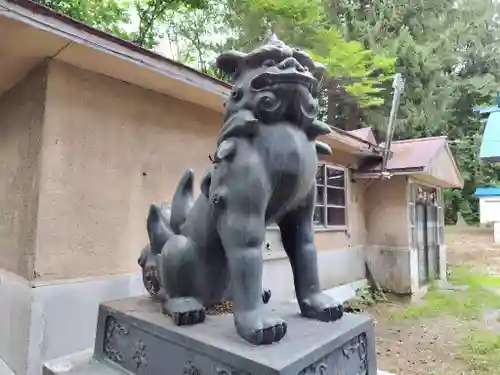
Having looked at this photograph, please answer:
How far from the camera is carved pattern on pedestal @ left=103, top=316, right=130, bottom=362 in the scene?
1550 millimetres

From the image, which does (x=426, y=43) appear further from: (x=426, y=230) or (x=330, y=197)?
(x=330, y=197)

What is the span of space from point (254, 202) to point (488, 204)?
61.0 feet

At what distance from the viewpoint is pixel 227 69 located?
1421mm

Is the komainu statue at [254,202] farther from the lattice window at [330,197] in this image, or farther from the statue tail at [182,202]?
the lattice window at [330,197]

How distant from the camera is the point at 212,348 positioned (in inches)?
46.1

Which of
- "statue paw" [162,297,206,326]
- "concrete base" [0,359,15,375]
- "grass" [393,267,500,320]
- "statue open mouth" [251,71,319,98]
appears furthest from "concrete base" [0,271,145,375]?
"grass" [393,267,500,320]

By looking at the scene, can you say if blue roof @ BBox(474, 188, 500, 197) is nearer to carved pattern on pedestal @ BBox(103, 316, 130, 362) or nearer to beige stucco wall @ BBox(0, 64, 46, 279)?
beige stucco wall @ BBox(0, 64, 46, 279)

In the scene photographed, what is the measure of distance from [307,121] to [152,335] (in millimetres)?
945

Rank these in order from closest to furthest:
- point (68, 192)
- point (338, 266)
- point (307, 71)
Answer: point (307, 71) → point (68, 192) → point (338, 266)

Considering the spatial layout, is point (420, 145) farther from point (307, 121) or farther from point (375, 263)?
point (307, 121)

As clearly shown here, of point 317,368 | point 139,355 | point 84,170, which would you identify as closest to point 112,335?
point 139,355

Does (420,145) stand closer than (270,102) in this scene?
No

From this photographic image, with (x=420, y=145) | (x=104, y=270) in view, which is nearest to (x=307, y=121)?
(x=104, y=270)

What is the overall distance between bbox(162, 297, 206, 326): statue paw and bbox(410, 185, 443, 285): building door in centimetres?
630
